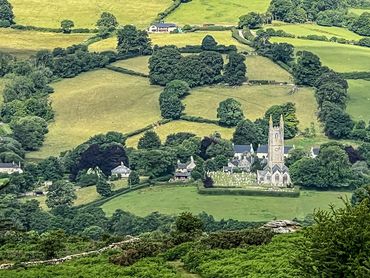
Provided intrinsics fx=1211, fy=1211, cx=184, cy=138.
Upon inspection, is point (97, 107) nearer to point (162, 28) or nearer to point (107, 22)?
point (107, 22)

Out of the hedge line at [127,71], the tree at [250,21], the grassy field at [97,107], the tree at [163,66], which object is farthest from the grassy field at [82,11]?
A: the grassy field at [97,107]

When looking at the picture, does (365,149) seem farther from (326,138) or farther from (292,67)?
(292,67)

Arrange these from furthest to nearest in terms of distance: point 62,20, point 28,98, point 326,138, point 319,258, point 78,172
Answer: point 62,20, point 28,98, point 326,138, point 78,172, point 319,258

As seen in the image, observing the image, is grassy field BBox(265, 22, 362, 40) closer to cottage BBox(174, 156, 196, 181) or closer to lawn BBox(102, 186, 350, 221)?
cottage BBox(174, 156, 196, 181)

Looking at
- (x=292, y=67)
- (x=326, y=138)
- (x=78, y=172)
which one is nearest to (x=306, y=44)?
(x=292, y=67)

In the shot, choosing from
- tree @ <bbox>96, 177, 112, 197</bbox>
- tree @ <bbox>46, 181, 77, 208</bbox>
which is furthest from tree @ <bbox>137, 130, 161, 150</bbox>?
tree @ <bbox>46, 181, 77, 208</bbox>
